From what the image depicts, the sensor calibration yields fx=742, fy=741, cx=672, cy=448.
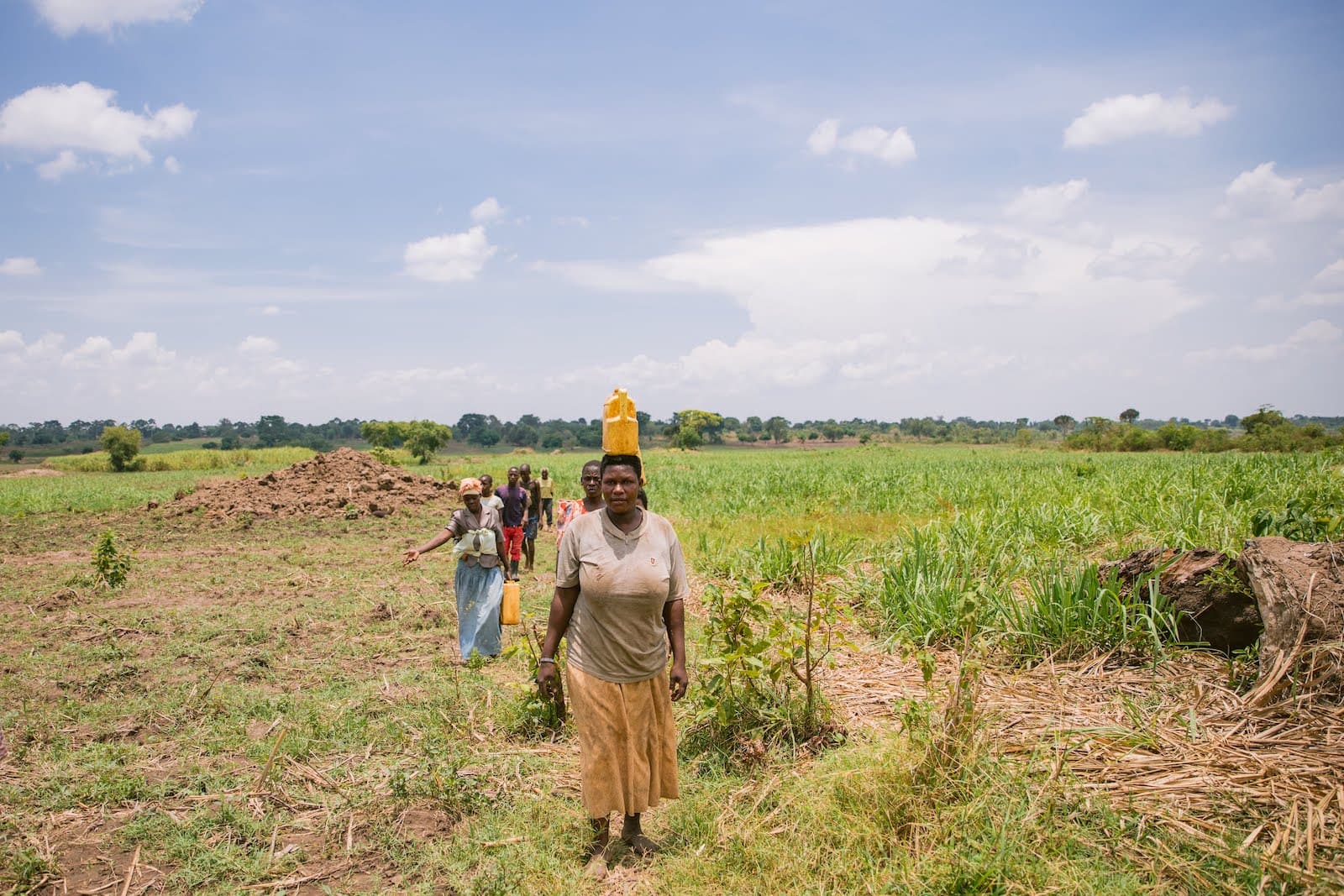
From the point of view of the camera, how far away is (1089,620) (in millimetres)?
4902

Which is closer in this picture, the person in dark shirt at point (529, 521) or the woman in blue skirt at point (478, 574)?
the woman in blue skirt at point (478, 574)

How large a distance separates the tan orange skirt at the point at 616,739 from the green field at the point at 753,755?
324mm

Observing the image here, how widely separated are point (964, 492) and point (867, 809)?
11227mm

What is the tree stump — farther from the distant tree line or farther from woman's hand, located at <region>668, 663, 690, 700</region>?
the distant tree line

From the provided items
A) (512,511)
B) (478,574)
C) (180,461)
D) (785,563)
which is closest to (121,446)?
(180,461)

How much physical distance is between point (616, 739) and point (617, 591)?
2.19ft

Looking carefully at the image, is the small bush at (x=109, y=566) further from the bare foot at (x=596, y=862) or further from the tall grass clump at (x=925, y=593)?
the tall grass clump at (x=925, y=593)

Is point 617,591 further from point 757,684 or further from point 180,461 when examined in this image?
point 180,461

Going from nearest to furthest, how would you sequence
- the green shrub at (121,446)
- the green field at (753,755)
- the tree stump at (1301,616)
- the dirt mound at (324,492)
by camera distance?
the green field at (753,755)
the tree stump at (1301,616)
the dirt mound at (324,492)
the green shrub at (121,446)

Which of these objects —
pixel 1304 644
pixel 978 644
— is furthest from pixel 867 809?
pixel 1304 644

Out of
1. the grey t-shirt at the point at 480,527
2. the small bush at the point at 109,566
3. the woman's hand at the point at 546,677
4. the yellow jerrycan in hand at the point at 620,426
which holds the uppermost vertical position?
the yellow jerrycan in hand at the point at 620,426

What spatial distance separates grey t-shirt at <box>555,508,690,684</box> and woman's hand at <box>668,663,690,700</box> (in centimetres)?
11

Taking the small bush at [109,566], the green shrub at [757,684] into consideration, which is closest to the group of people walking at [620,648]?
the green shrub at [757,684]

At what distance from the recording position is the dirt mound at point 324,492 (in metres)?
17.1
